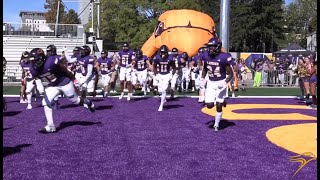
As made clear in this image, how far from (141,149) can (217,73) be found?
8.32ft

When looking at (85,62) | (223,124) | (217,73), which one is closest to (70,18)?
(85,62)

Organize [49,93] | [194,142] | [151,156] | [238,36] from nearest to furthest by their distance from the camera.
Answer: [151,156], [194,142], [49,93], [238,36]

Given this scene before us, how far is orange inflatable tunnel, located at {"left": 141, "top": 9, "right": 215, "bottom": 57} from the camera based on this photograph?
19016mm

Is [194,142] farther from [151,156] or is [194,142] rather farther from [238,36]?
[238,36]

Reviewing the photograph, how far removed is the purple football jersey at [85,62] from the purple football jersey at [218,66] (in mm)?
4463

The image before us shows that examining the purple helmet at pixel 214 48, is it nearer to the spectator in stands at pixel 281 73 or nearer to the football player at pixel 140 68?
the football player at pixel 140 68

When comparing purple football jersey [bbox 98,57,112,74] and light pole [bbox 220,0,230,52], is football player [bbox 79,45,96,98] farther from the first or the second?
light pole [bbox 220,0,230,52]

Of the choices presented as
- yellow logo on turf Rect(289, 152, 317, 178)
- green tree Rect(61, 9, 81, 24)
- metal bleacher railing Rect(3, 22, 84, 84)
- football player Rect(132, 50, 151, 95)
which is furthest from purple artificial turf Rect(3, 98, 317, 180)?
green tree Rect(61, 9, 81, 24)

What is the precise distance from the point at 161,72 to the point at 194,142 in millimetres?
4967

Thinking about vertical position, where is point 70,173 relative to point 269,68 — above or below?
below

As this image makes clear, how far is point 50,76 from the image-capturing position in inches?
326

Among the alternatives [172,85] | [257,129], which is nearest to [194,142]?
[257,129]

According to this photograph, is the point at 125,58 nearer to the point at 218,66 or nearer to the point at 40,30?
the point at 218,66

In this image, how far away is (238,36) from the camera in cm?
5069
